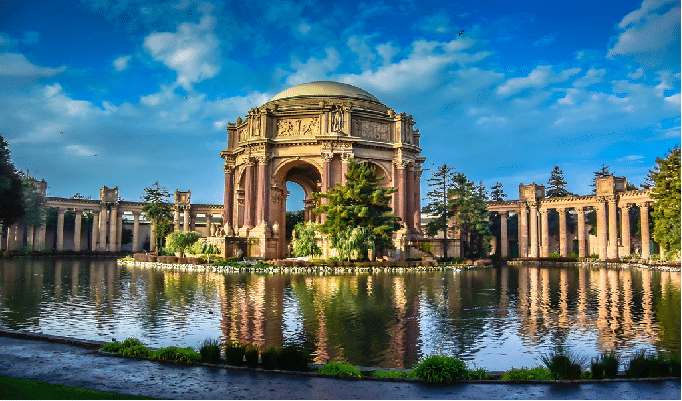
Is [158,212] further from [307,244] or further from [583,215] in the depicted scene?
[583,215]

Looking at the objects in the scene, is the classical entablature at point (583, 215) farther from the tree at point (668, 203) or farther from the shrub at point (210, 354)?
the shrub at point (210, 354)

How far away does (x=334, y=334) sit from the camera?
1331cm

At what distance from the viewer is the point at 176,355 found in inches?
395

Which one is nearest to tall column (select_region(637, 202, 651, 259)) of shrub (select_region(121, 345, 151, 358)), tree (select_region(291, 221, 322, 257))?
tree (select_region(291, 221, 322, 257))

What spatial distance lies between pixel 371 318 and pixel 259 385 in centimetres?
764

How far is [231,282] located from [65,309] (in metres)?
11.1

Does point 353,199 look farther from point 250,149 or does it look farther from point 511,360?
point 511,360

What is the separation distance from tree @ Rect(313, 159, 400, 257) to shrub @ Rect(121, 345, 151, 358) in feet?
101

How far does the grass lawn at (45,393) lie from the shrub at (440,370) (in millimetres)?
4455

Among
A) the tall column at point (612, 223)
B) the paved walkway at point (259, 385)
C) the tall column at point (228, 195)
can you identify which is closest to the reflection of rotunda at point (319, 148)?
the tall column at point (228, 195)

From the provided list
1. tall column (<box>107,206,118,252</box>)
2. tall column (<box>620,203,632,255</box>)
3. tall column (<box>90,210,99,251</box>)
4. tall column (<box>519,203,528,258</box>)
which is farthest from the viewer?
tall column (<box>90,210,99,251</box>)

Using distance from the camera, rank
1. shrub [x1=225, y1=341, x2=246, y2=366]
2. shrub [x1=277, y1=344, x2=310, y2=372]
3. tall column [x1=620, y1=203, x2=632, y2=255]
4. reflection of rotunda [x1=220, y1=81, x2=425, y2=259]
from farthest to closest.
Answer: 1. tall column [x1=620, y1=203, x2=632, y2=255]
2. reflection of rotunda [x1=220, y1=81, x2=425, y2=259]
3. shrub [x1=225, y1=341, x2=246, y2=366]
4. shrub [x1=277, y1=344, x2=310, y2=372]

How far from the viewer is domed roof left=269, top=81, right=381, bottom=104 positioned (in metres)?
57.8

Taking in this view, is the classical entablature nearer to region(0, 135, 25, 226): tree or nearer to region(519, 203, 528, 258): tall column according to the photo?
region(519, 203, 528, 258): tall column
